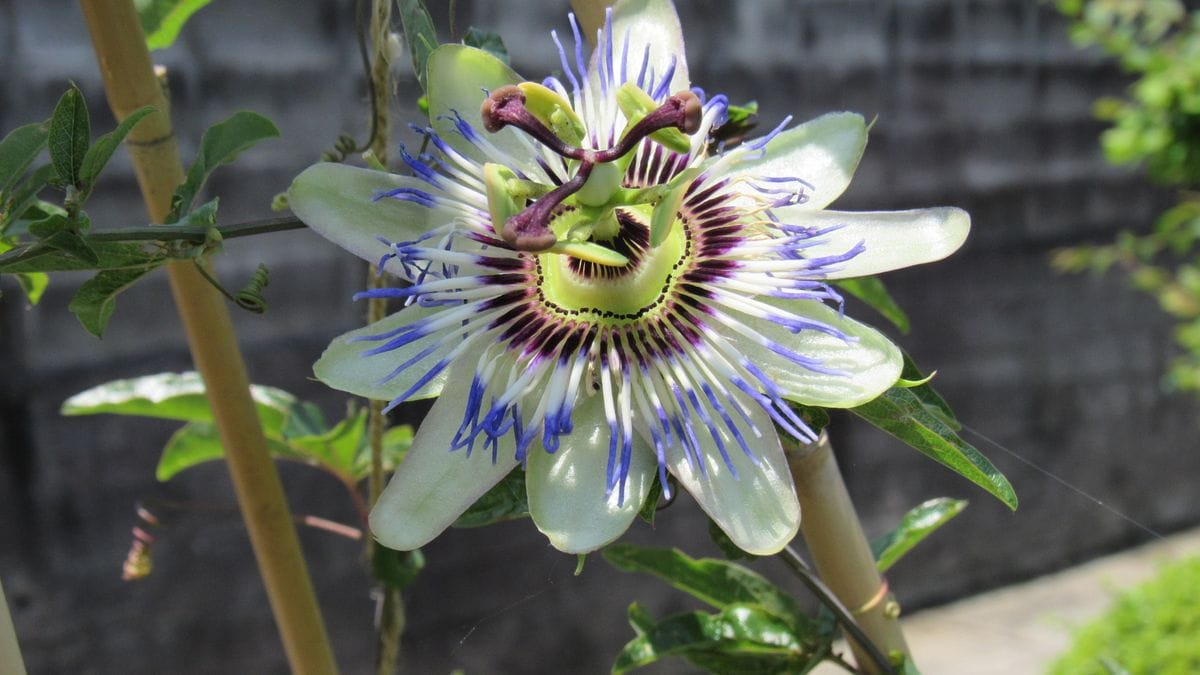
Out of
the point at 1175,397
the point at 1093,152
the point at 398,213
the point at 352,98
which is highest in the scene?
the point at 398,213

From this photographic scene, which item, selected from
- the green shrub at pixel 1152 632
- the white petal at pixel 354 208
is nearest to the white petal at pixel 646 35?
the white petal at pixel 354 208

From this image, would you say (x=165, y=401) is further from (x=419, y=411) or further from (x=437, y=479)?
(x=419, y=411)

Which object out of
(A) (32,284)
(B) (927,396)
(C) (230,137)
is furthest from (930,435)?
(A) (32,284)

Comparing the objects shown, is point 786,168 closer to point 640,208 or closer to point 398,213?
point 640,208

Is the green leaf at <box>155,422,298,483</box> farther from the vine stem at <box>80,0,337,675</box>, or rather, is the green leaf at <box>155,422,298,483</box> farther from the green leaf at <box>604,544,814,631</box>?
the green leaf at <box>604,544,814,631</box>

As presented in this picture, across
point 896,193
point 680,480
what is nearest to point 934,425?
point 680,480

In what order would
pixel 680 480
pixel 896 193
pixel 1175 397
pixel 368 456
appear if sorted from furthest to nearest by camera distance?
pixel 1175 397, pixel 896 193, pixel 368 456, pixel 680 480

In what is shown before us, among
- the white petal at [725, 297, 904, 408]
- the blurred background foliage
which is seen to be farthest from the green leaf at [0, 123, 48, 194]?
the blurred background foliage
